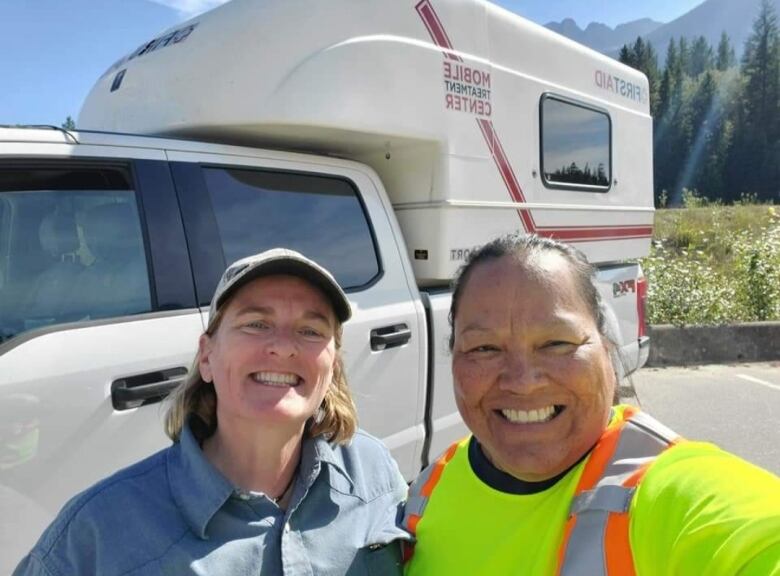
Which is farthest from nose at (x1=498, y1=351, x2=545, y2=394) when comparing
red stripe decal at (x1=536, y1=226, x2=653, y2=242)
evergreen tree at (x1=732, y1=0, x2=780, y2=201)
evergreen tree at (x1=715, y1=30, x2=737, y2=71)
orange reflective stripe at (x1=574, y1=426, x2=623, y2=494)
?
evergreen tree at (x1=715, y1=30, x2=737, y2=71)

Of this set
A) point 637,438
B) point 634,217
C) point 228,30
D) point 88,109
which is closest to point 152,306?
point 228,30

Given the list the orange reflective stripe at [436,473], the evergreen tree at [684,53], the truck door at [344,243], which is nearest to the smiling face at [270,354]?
the orange reflective stripe at [436,473]

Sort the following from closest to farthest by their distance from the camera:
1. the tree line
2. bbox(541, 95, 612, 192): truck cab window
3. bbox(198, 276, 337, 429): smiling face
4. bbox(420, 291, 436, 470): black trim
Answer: bbox(198, 276, 337, 429): smiling face, bbox(420, 291, 436, 470): black trim, bbox(541, 95, 612, 192): truck cab window, the tree line

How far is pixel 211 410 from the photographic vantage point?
160cm

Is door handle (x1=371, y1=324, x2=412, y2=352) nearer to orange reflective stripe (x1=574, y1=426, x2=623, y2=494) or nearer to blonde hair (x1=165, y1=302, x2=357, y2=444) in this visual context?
blonde hair (x1=165, y1=302, x2=357, y2=444)

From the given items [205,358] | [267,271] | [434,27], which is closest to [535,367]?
[267,271]

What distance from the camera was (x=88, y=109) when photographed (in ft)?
12.7

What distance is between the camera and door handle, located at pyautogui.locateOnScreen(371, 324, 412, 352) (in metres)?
2.89

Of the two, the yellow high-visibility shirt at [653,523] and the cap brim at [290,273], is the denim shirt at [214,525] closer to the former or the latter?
the yellow high-visibility shirt at [653,523]

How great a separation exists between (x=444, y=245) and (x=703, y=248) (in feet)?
42.6

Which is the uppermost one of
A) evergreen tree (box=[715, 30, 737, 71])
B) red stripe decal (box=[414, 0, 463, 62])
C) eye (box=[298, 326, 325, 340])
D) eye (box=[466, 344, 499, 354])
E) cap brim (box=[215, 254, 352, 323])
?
evergreen tree (box=[715, 30, 737, 71])

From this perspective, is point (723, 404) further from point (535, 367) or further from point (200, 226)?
point (535, 367)

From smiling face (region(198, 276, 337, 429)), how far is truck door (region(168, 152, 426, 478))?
999mm

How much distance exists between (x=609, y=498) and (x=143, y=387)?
5.22 ft
